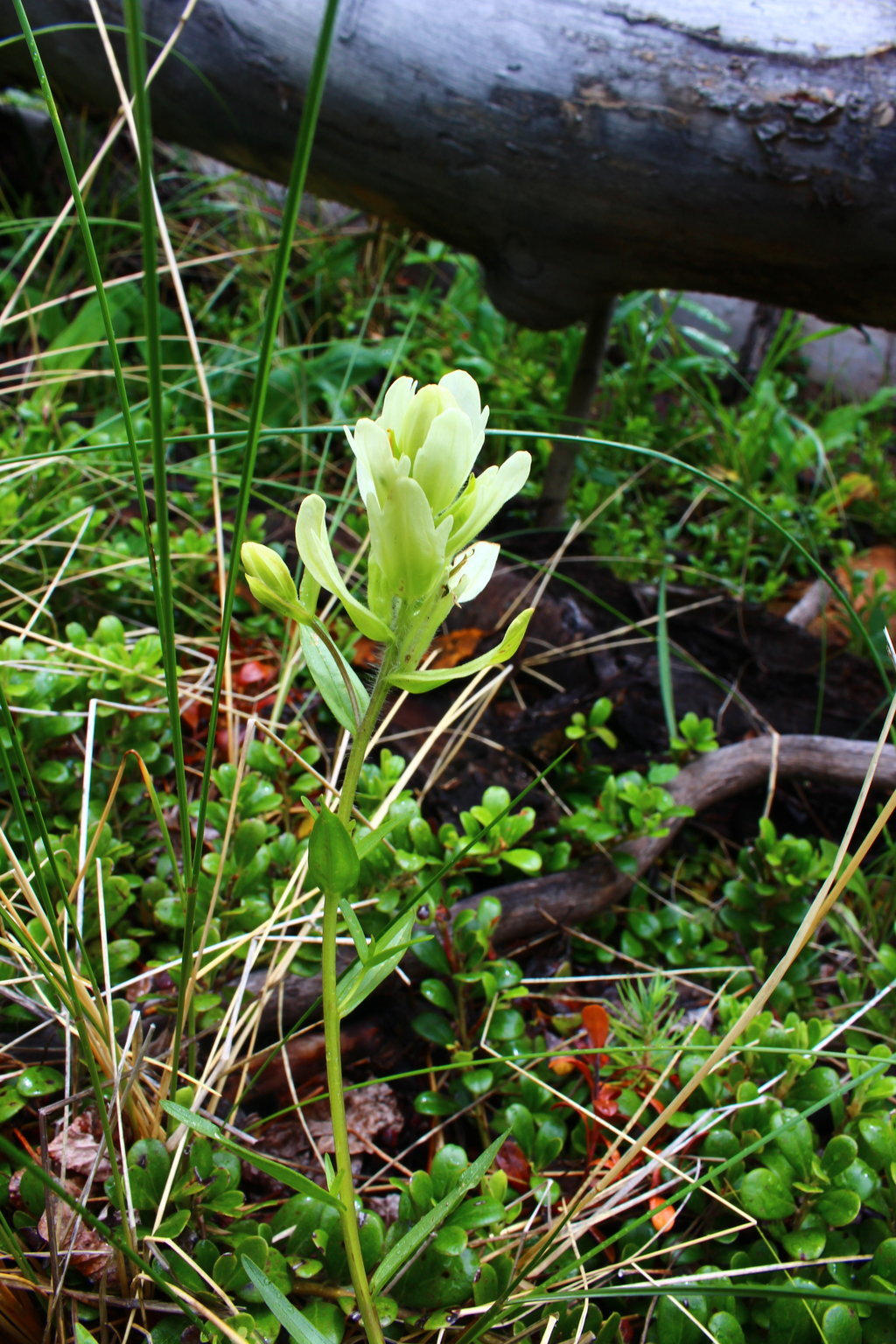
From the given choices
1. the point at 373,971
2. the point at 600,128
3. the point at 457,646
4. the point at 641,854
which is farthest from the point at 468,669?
the point at 600,128

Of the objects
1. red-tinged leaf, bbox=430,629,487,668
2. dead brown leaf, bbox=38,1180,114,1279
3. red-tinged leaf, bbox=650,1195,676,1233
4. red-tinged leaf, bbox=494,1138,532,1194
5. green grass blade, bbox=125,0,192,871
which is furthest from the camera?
red-tinged leaf, bbox=430,629,487,668

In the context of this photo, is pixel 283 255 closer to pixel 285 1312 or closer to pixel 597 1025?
pixel 285 1312

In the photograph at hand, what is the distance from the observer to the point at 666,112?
5.93 ft

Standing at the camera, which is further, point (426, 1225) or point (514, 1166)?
point (514, 1166)

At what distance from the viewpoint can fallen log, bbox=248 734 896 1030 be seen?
127 centimetres

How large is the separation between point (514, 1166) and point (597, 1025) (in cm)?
23

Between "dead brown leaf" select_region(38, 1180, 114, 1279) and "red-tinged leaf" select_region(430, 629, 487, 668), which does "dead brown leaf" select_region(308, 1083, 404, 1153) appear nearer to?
"dead brown leaf" select_region(38, 1180, 114, 1279)

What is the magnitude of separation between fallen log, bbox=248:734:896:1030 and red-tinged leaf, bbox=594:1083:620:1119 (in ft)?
0.97

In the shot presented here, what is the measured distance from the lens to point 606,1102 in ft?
4.00

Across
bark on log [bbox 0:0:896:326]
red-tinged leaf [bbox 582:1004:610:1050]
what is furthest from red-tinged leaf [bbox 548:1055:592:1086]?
bark on log [bbox 0:0:896:326]

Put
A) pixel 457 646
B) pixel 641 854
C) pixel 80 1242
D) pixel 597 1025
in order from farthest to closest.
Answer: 1. pixel 457 646
2. pixel 641 854
3. pixel 597 1025
4. pixel 80 1242

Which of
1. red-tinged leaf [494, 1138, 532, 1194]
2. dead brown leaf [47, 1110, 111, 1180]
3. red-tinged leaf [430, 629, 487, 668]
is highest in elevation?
red-tinged leaf [430, 629, 487, 668]

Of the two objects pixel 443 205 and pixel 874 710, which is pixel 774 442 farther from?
pixel 443 205

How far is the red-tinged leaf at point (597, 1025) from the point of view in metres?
1.33
